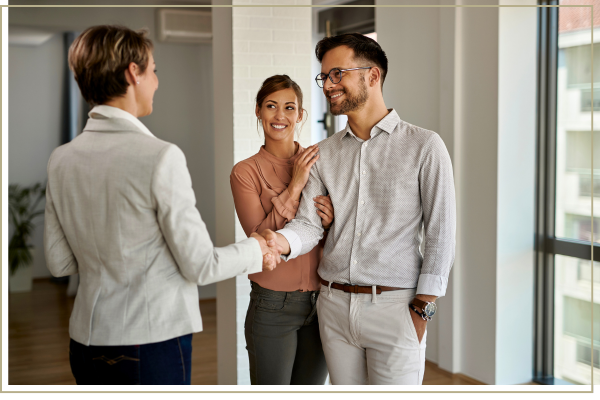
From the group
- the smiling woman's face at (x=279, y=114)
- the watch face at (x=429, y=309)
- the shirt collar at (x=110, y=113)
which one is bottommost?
the watch face at (x=429, y=309)

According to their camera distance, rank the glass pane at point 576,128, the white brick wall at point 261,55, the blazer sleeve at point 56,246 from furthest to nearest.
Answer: the white brick wall at point 261,55 < the glass pane at point 576,128 < the blazer sleeve at point 56,246

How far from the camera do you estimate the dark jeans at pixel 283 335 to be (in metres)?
2.09

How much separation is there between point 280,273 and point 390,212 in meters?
0.50

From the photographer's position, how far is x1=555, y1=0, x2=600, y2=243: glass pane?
2410 millimetres

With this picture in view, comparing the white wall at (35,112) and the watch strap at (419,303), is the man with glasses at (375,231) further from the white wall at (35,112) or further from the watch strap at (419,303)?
the white wall at (35,112)

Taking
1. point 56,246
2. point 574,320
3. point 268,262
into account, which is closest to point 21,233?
point 56,246

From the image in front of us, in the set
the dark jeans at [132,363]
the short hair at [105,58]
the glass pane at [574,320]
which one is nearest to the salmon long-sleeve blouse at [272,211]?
the dark jeans at [132,363]

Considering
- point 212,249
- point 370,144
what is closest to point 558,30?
point 370,144

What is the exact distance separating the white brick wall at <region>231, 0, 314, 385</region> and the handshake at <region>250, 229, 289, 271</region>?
3.03 feet

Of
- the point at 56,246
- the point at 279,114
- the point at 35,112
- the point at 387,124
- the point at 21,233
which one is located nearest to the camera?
the point at 56,246

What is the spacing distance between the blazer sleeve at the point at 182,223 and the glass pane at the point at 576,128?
1.73 meters

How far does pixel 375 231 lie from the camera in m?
1.89

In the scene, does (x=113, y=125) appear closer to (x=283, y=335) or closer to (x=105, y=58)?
(x=105, y=58)

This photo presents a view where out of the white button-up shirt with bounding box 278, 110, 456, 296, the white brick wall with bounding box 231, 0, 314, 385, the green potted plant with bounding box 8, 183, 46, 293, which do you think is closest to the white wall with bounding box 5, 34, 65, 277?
the green potted plant with bounding box 8, 183, 46, 293
